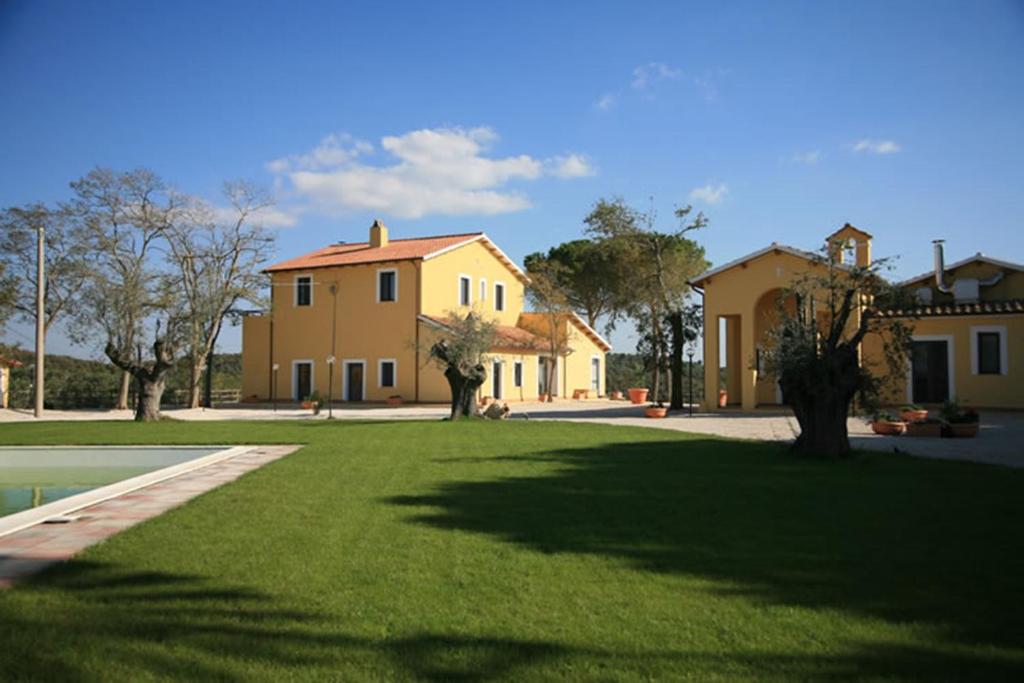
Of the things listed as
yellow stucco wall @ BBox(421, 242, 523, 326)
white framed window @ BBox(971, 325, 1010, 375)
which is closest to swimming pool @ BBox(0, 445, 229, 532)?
yellow stucco wall @ BBox(421, 242, 523, 326)

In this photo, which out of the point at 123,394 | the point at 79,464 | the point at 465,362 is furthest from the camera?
the point at 123,394

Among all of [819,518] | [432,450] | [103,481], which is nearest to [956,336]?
[432,450]

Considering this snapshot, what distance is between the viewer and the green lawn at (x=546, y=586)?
11.7 feet

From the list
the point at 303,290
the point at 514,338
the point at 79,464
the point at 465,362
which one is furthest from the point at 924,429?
the point at 303,290

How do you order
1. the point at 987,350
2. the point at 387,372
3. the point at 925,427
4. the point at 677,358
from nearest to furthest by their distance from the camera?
the point at 925,427 → the point at 987,350 → the point at 677,358 → the point at 387,372

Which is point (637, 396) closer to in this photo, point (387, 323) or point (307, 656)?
point (387, 323)

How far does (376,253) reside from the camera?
36.5 metres

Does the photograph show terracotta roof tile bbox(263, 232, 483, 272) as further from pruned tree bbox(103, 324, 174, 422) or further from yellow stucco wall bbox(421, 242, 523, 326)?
pruned tree bbox(103, 324, 174, 422)

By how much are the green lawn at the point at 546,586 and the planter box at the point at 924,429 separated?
7.27 metres

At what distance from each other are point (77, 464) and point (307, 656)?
11138mm

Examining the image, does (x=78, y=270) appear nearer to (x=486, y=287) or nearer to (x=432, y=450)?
(x=486, y=287)

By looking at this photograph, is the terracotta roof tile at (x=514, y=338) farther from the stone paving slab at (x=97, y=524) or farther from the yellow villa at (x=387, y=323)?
the stone paving slab at (x=97, y=524)

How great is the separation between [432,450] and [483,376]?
369 inches

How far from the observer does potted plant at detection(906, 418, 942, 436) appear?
15.6m
